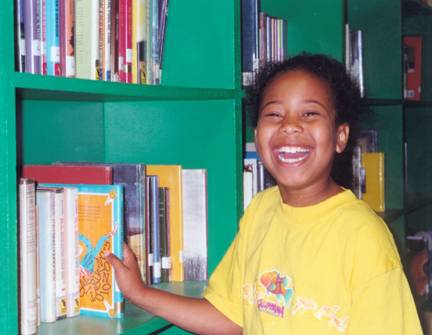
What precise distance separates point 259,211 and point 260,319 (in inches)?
9.7

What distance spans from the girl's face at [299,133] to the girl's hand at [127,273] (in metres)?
0.33

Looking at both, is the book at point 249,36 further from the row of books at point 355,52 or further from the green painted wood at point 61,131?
→ the row of books at point 355,52

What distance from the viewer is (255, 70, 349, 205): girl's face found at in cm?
124

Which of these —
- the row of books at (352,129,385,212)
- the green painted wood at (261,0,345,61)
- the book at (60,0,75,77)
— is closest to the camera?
the book at (60,0,75,77)

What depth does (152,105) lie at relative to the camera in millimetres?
1542

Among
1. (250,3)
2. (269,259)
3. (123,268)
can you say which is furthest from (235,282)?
(250,3)

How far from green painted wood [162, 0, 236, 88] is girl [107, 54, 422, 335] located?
0.10 metres

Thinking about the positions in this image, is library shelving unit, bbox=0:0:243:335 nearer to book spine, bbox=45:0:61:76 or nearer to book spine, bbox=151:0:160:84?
book spine, bbox=151:0:160:84

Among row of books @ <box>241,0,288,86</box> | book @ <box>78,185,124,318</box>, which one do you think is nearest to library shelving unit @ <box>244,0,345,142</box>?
row of books @ <box>241,0,288,86</box>

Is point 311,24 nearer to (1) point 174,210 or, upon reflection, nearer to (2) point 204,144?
(2) point 204,144

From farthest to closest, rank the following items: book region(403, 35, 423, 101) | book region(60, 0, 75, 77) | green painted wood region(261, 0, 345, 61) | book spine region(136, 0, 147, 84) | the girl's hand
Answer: book region(403, 35, 423, 101), green painted wood region(261, 0, 345, 61), book spine region(136, 0, 147, 84), the girl's hand, book region(60, 0, 75, 77)

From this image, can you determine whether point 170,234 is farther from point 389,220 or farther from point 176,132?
point 389,220

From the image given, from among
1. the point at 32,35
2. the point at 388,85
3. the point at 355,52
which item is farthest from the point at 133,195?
the point at 388,85

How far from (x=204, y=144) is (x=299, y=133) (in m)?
0.34
